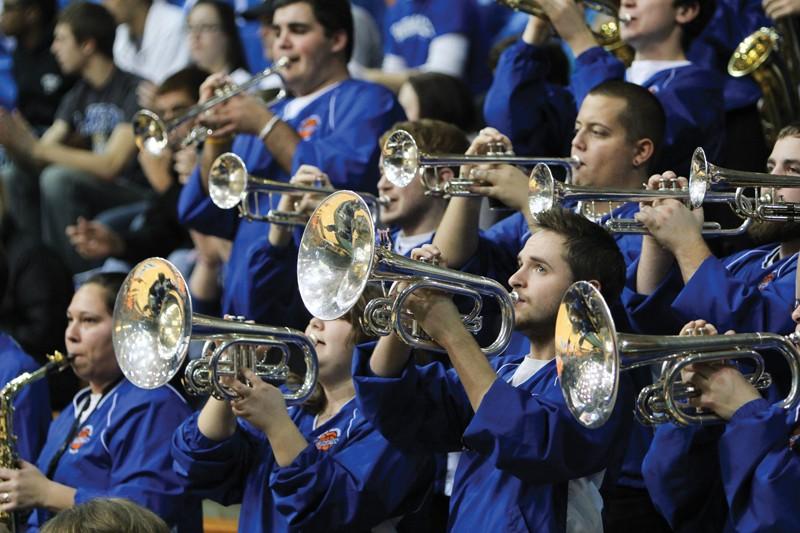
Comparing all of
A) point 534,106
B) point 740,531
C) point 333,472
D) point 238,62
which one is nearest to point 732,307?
point 740,531

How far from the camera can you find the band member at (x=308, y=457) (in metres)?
4.23

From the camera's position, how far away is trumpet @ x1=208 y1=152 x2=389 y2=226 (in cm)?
Result: 546

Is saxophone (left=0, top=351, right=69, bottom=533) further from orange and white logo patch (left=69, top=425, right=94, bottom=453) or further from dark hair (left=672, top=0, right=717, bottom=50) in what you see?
dark hair (left=672, top=0, right=717, bottom=50)

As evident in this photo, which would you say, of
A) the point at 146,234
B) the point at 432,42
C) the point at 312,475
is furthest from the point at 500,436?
the point at 432,42

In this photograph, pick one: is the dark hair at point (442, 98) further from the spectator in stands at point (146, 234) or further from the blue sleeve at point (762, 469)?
the blue sleeve at point (762, 469)

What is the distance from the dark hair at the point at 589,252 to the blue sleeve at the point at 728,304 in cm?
21

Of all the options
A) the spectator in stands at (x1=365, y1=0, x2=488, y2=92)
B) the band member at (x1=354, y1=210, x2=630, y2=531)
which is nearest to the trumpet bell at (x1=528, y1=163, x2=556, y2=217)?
the band member at (x1=354, y1=210, x2=630, y2=531)

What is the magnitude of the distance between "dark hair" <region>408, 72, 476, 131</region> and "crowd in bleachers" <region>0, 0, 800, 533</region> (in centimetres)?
1

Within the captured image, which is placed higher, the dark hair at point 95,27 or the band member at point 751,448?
the dark hair at point 95,27

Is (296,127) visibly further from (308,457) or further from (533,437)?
(533,437)

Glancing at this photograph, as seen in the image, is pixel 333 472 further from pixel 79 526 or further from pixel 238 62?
pixel 238 62

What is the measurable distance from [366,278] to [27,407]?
2227 mm

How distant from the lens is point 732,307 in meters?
4.12

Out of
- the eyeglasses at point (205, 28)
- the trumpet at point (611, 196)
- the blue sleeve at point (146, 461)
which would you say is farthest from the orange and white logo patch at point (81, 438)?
the eyeglasses at point (205, 28)
